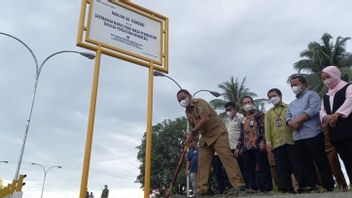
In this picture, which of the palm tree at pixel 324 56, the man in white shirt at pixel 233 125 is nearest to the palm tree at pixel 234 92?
the palm tree at pixel 324 56

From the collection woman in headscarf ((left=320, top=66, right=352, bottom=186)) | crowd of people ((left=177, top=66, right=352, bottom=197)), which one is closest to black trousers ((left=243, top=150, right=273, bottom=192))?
crowd of people ((left=177, top=66, right=352, bottom=197))

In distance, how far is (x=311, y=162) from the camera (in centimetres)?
399

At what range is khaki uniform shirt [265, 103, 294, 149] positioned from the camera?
4266 millimetres

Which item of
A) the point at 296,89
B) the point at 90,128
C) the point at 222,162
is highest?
the point at 296,89

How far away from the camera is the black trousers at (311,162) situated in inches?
148

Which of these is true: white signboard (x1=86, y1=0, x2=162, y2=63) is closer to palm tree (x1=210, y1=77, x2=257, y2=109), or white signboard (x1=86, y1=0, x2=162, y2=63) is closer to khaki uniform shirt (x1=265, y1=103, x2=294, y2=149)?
khaki uniform shirt (x1=265, y1=103, x2=294, y2=149)

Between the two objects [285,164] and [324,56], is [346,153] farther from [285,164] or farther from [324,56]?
[324,56]

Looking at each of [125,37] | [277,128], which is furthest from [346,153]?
[125,37]

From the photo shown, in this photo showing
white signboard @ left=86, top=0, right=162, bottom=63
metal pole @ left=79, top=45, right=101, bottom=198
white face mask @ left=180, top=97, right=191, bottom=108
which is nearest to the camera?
metal pole @ left=79, top=45, right=101, bottom=198

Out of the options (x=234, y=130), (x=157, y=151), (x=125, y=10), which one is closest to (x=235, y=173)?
(x=234, y=130)

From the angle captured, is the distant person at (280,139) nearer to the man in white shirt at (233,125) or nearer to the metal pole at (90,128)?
the man in white shirt at (233,125)

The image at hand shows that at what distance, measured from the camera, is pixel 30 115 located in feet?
45.0

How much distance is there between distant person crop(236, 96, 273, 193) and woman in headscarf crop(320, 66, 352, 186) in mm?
1191

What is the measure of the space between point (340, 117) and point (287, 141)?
0.76m
